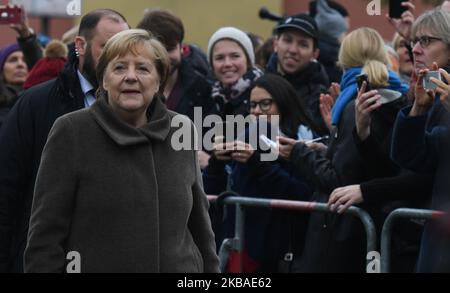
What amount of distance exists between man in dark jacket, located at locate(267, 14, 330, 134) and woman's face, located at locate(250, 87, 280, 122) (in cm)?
44

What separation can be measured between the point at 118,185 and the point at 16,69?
5.37 meters

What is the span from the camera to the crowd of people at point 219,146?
4.96 metres

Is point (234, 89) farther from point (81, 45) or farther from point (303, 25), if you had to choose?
point (81, 45)

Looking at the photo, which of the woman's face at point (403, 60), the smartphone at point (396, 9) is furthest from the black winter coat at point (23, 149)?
the woman's face at point (403, 60)

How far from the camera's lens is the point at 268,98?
7.96 metres

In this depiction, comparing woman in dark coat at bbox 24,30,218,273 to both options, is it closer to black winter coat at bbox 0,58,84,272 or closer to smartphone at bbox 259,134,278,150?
black winter coat at bbox 0,58,84,272

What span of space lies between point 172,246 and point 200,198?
0.32m

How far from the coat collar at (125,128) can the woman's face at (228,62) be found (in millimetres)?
3554

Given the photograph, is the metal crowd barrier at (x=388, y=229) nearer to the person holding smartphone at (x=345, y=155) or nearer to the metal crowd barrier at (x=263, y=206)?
the metal crowd barrier at (x=263, y=206)

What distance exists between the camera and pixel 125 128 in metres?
5.02

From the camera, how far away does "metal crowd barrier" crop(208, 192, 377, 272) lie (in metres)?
6.86
